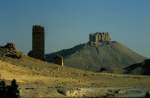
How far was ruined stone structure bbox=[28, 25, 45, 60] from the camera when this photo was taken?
291ft

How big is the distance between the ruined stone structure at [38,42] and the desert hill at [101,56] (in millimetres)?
68791

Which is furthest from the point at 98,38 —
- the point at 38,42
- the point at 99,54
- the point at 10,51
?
the point at 10,51

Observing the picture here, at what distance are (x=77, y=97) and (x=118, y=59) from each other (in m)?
121

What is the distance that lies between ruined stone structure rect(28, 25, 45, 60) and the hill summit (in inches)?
2708

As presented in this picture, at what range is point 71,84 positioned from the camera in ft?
209

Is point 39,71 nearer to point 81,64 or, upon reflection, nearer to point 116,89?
point 116,89

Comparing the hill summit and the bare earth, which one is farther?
the hill summit

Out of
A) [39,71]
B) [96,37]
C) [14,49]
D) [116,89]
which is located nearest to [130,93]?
[116,89]

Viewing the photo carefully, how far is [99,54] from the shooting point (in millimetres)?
176875

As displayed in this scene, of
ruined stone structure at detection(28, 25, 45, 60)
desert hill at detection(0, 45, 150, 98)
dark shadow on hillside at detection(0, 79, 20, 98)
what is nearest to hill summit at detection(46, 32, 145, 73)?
ruined stone structure at detection(28, 25, 45, 60)

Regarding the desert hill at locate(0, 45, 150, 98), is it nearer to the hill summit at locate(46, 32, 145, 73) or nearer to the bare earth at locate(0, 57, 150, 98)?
the bare earth at locate(0, 57, 150, 98)

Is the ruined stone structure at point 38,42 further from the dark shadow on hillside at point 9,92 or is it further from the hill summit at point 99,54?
the hill summit at point 99,54

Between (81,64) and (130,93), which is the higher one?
(81,64)

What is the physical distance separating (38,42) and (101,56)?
288 feet
